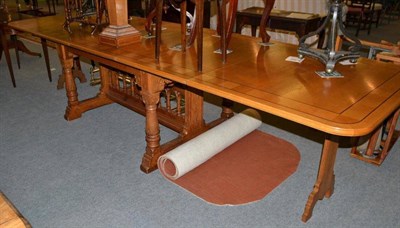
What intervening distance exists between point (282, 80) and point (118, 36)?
1.08m

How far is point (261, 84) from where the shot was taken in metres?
1.57

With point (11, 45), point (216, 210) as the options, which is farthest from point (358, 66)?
point (11, 45)

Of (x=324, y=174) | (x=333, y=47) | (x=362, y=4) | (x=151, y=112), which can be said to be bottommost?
(x=324, y=174)

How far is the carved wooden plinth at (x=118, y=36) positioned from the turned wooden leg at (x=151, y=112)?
24 cm

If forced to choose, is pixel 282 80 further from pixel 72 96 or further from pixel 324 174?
pixel 72 96

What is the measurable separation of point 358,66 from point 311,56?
0.23 meters

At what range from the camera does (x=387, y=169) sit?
230 centimetres

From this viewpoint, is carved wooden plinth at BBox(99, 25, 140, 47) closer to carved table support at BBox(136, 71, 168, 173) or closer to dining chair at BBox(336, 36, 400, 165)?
carved table support at BBox(136, 71, 168, 173)

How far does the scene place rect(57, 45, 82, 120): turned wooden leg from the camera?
9.10 feet

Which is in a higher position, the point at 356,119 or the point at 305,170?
the point at 356,119

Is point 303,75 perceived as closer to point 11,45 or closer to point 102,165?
point 102,165

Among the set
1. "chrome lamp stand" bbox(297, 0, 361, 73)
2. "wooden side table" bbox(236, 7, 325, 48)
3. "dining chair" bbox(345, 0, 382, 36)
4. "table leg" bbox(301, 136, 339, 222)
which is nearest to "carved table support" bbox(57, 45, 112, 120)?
"wooden side table" bbox(236, 7, 325, 48)

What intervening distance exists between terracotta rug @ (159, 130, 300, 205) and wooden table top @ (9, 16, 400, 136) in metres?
0.73

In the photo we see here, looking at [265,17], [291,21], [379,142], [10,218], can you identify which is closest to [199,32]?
[265,17]
